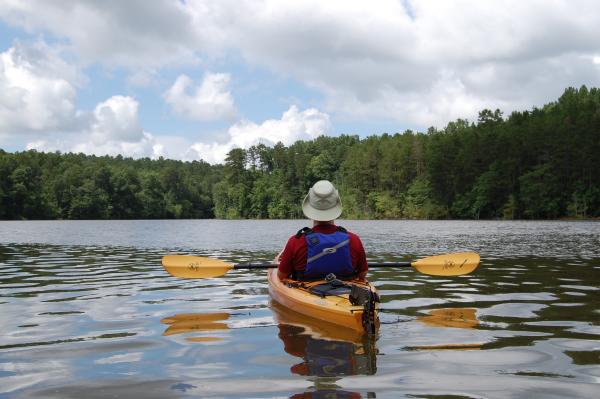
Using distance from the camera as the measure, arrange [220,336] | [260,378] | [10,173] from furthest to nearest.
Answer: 1. [10,173]
2. [220,336]
3. [260,378]

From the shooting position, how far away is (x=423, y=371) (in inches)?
208

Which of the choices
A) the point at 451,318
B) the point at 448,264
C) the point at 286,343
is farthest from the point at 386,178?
the point at 286,343

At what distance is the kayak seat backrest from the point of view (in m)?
7.34

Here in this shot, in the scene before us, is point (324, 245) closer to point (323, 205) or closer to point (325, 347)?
point (323, 205)

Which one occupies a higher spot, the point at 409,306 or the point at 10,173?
the point at 10,173

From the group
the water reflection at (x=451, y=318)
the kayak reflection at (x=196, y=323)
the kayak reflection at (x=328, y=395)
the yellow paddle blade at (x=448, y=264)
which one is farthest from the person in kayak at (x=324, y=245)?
the kayak reflection at (x=328, y=395)

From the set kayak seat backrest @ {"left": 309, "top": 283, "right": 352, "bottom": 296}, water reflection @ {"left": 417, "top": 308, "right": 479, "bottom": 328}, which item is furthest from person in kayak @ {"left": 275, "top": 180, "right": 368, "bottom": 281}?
water reflection @ {"left": 417, "top": 308, "right": 479, "bottom": 328}

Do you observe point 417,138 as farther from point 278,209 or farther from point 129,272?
point 129,272

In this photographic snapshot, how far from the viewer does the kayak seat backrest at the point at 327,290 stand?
734 centimetres

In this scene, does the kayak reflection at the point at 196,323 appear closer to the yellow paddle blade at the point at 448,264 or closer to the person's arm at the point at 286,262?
the person's arm at the point at 286,262

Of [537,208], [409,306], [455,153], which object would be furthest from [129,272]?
[455,153]

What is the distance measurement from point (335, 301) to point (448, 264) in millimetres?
3907

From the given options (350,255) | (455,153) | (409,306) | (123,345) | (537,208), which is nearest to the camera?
(123,345)

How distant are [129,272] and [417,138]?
10370 cm
